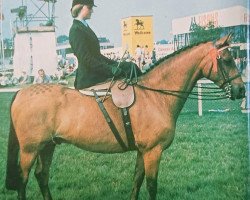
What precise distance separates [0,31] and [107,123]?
1.35m

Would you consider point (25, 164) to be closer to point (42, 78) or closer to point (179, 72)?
point (42, 78)

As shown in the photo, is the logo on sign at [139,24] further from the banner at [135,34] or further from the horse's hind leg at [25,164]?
the horse's hind leg at [25,164]

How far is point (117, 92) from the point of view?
8.37 feet

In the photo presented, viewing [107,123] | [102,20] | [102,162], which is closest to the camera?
[107,123]

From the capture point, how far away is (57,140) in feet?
8.52

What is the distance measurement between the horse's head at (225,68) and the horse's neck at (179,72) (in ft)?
0.31

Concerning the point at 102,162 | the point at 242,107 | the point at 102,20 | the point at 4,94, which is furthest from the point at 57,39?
the point at 242,107

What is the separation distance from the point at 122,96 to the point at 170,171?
3.00ft

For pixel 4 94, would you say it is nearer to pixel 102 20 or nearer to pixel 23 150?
pixel 23 150

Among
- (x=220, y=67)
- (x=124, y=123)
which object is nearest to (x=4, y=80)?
(x=124, y=123)

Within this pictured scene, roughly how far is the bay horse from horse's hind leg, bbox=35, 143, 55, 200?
A: 0.17 m

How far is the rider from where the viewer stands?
103 inches

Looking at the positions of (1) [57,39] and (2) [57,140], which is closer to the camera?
(2) [57,140]

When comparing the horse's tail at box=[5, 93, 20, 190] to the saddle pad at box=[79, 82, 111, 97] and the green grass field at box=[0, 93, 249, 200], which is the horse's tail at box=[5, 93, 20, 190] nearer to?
the green grass field at box=[0, 93, 249, 200]
